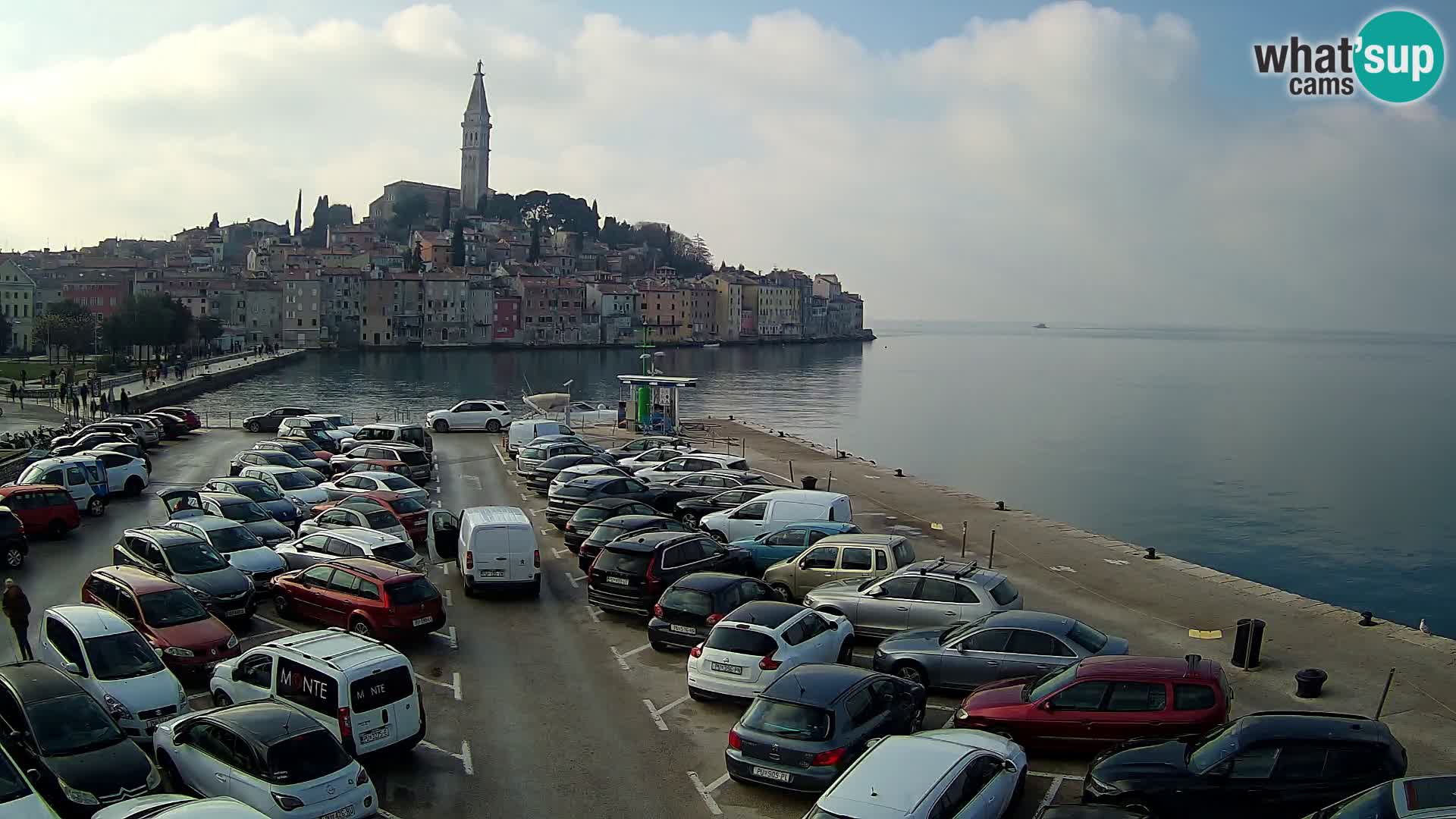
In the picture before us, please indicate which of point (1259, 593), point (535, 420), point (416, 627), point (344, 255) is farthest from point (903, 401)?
point (344, 255)

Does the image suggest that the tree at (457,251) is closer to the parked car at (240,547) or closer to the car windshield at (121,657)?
the parked car at (240,547)

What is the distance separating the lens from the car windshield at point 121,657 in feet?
35.3

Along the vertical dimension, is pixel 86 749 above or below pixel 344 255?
below

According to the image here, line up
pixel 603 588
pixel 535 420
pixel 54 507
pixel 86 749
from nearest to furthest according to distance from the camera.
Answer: pixel 86 749
pixel 603 588
pixel 54 507
pixel 535 420

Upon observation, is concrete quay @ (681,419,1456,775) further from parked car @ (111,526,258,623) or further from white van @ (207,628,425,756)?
parked car @ (111,526,258,623)

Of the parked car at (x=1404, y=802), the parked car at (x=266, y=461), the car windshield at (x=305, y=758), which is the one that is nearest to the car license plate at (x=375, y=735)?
the car windshield at (x=305, y=758)

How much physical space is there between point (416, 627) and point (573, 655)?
2048 millimetres

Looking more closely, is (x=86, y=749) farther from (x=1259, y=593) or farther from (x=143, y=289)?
(x=143, y=289)

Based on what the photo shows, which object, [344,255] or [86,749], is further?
[344,255]

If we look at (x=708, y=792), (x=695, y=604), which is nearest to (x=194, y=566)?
(x=695, y=604)

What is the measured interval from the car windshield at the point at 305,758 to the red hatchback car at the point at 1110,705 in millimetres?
5792

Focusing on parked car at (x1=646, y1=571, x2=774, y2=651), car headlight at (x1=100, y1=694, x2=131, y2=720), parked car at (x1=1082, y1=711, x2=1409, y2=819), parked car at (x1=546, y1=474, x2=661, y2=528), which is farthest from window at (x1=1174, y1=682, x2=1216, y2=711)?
parked car at (x1=546, y1=474, x2=661, y2=528)

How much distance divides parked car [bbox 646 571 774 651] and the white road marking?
11.0 ft

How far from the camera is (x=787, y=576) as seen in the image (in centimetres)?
1644
